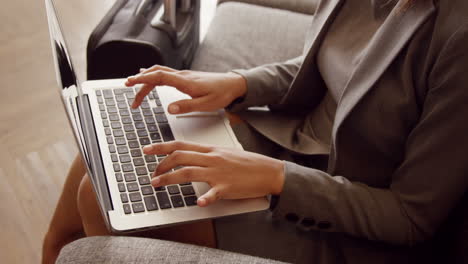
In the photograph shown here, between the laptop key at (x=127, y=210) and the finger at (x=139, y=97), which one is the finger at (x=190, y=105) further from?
the laptop key at (x=127, y=210)

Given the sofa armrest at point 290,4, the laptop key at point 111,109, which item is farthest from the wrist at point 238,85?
the sofa armrest at point 290,4

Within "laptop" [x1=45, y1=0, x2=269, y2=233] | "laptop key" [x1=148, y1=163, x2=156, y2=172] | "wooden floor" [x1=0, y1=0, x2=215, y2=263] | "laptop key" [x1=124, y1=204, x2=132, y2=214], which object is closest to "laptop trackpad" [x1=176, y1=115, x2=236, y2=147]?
"laptop" [x1=45, y1=0, x2=269, y2=233]

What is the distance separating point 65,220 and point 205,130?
359 millimetres

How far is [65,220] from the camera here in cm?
102

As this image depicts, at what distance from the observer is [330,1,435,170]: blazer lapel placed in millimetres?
745

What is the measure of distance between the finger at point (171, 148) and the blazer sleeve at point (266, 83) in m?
0.25

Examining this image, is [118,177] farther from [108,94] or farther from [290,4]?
[290,4]

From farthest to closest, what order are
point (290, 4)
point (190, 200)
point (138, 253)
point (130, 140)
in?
A: point (290, 4), point (130, 140), point (190, 200), point (138, 253)

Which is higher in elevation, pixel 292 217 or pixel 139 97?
pixel 139 97

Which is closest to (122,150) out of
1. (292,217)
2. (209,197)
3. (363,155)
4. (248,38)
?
(209,197)

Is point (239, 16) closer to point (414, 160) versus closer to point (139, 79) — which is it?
point (139, 79)

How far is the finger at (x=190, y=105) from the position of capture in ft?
3.01

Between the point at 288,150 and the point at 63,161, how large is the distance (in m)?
0.90

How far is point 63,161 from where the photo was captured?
5.27 ft
